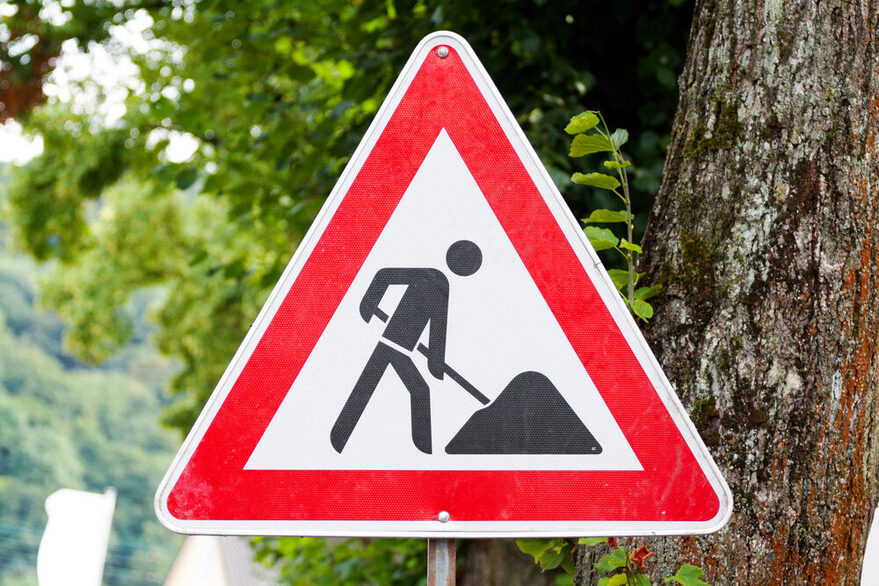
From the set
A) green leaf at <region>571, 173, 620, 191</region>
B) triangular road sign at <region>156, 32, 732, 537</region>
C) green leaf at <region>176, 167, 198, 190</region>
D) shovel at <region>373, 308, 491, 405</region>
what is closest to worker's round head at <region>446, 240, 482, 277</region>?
triangular road sign at <region>156, 32, 732, 537</region>

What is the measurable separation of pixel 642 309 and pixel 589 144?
0.31 meters

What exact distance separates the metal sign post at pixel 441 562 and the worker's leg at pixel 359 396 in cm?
20

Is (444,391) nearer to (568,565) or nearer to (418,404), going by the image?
(418,404)

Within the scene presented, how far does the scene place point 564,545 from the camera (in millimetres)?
1652

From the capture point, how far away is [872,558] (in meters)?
1.54

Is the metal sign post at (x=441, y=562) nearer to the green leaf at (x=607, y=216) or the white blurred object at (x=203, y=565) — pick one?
the green leaf at (x=607, y=216)

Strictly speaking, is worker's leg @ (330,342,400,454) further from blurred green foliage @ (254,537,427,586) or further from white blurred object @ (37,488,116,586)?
blurred green foliage @ (254,537,427,586)

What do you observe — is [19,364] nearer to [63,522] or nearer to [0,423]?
[0,423]

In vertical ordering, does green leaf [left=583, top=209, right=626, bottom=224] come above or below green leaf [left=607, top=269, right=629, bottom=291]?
above

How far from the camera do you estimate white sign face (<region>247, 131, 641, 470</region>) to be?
1.24 m

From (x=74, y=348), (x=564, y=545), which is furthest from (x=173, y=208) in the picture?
(x=564, y=545)

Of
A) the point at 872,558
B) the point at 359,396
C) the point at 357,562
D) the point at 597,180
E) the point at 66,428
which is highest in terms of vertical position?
the point at 597,180

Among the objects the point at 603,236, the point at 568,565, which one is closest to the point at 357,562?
the point at 568,565

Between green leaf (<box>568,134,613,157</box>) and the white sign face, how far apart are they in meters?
0.30
